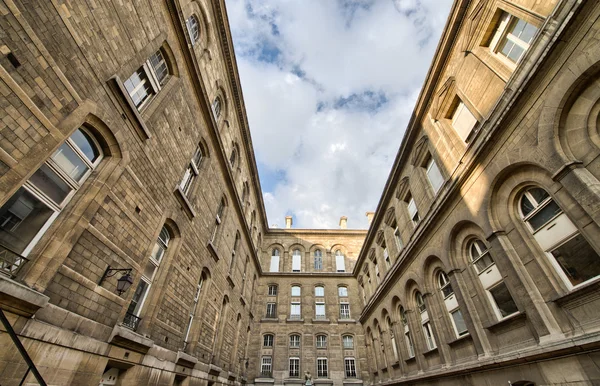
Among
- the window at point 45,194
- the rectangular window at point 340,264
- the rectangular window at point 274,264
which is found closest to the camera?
the window at point 45,194

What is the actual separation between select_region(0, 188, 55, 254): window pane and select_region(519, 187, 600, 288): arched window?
1028cm

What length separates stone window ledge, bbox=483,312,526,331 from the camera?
21.2 ft

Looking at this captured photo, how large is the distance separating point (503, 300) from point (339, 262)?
70.0 ft

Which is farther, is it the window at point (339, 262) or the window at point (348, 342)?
the window at point (339, 262)

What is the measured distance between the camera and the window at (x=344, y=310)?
24517 mm

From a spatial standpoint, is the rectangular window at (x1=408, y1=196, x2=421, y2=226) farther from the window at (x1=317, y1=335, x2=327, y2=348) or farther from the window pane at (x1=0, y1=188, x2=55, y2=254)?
the window at (x1=317, y1=335, x2=327, y2=348)

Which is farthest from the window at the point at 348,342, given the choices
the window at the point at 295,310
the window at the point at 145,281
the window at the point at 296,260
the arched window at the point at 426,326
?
the window at the point at 145,281

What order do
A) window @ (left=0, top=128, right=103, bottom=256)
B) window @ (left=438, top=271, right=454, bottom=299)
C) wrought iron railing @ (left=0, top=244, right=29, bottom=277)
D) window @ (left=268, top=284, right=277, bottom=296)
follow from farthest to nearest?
window @ (left=268, top=284, right=277, bottom=296), window @ (left=438, top=271, right=454, bottom=299), window @ (left=0, top=128, right=103, bottom=256), wrought iron railing @ (left=0, top=244, right=29, bottom=277)

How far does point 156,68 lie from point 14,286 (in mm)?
7000

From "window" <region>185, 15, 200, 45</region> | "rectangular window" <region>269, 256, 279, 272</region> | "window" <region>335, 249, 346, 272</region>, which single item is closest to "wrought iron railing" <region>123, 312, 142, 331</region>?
"window" <region>185, 15, 200, 45</region>

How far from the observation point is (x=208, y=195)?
1195 cm

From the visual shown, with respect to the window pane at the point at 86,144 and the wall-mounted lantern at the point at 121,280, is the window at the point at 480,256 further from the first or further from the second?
the window pane at the point at 86,144

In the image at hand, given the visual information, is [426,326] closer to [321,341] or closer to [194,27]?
[321,341]

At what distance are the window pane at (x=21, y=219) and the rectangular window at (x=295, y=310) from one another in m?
22.7
